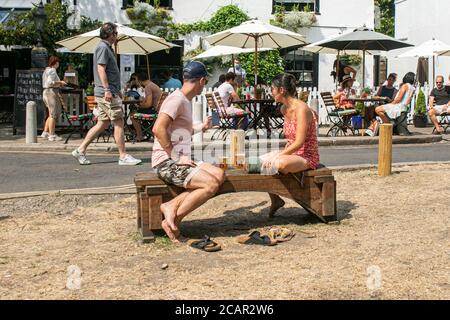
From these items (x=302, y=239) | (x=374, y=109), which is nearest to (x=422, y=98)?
(x=374, y=109)

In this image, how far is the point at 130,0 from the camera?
23047 mm

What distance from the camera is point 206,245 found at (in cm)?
557

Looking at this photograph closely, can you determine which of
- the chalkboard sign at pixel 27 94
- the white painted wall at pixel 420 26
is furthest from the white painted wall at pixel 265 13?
the chalkboard sign at pixel 27 94

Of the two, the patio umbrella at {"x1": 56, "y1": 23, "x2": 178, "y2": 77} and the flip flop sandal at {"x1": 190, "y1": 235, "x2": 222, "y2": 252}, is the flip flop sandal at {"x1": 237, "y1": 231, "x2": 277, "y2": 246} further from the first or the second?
the patio umbrella at {"x1": 56, "y1": 23, "x2": 178, "y2": 77}

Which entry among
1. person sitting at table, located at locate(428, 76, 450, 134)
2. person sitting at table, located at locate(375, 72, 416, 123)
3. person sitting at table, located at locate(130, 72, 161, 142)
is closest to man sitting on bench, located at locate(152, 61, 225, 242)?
person sitting at table, located at locate(130, 72, 161, 142)

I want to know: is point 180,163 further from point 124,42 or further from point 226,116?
point 124,42

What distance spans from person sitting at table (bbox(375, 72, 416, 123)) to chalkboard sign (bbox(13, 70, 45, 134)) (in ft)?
24.8

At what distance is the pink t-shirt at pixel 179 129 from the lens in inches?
233

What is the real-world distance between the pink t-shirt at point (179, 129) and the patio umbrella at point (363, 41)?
11.9 meters

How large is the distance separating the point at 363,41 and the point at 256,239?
43.7 feet

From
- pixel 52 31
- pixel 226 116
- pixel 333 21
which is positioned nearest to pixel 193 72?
pixel 226 116

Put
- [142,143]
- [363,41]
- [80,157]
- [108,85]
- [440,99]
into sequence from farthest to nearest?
[363,41], [440,99], [142,143], [80,157], [108,85]

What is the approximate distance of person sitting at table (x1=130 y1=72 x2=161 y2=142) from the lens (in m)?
14.4
